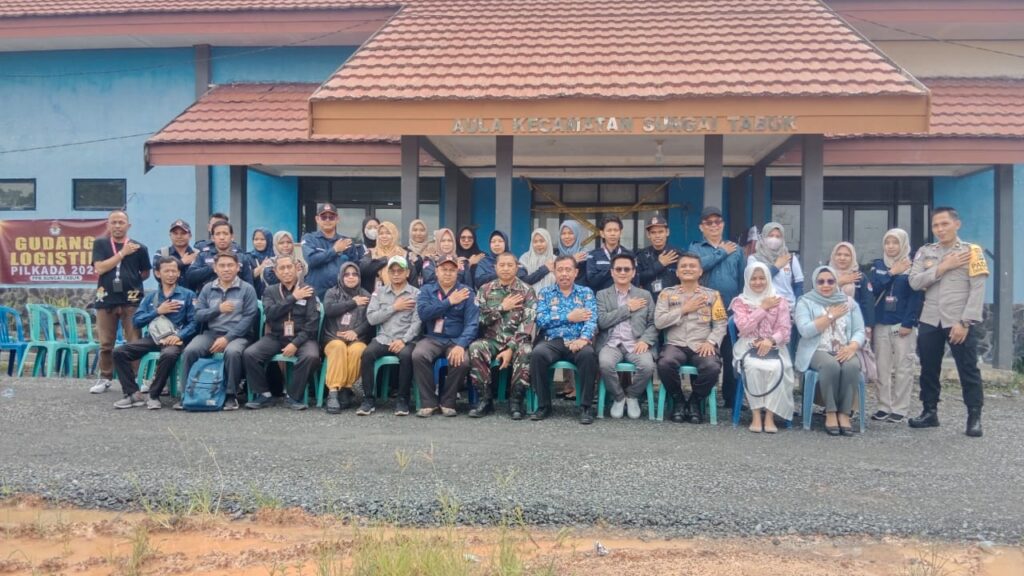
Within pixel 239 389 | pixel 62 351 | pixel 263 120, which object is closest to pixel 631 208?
pixel 263 120

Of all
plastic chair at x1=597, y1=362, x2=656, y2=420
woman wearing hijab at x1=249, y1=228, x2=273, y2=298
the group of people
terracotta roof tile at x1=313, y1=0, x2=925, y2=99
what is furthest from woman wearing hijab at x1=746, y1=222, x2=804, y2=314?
woman wearing hijab at x1=249, y1=228, x2=273, y2=298

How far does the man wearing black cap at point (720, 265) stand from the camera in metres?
6.99

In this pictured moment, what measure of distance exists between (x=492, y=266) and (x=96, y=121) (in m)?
8.27

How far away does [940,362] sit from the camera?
20.6 ft

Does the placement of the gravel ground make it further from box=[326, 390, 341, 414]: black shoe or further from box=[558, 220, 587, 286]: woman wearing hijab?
box=[558, 220, 587, 286]: woman wearing hijab

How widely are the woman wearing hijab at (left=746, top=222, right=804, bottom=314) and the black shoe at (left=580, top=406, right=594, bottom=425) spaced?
2046 mm

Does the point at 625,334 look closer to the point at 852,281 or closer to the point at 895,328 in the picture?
the point at 852,281

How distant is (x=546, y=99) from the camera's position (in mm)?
7742

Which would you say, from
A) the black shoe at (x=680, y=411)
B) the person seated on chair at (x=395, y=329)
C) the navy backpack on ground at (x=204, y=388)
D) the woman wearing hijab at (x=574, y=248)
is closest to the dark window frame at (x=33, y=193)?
the navy backpack on ground at (x=204, y=388)

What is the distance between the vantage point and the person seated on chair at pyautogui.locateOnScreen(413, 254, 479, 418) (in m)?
6.50

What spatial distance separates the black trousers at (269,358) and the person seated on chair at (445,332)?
103 cm

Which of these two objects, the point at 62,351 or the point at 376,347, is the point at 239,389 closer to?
the point at 376,347

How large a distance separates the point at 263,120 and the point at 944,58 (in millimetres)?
9828

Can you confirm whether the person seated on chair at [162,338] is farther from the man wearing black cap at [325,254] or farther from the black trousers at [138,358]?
the man wearing black cap at [325,254]
